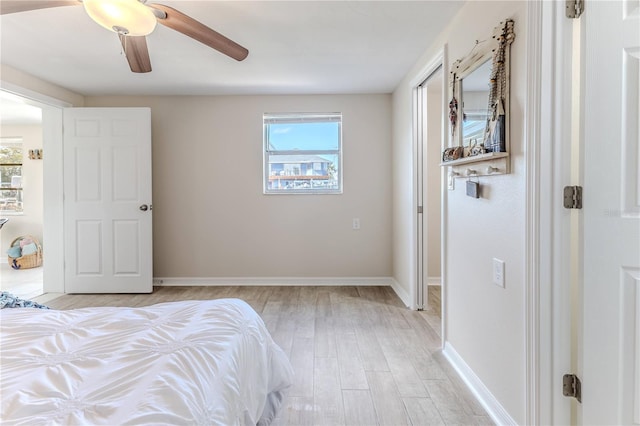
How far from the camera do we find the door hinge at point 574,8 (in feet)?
4.13

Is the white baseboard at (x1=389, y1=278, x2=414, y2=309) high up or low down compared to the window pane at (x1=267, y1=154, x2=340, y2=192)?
down

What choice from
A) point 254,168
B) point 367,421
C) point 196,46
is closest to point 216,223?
point 254,168

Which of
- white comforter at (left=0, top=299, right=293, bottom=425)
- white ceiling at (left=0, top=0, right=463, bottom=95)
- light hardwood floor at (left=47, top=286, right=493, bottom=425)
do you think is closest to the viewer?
white comforter at (left=0, top=299, right=293, bottom=425)

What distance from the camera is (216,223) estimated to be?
403 cm

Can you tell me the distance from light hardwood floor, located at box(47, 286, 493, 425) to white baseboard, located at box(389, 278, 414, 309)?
0.19ft

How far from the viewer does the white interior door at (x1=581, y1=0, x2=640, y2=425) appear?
115 centimetres

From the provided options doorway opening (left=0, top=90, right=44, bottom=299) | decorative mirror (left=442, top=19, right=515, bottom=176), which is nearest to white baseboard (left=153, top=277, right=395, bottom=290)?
decorative mirror (left=442, top=19, right=515, bottom=176)

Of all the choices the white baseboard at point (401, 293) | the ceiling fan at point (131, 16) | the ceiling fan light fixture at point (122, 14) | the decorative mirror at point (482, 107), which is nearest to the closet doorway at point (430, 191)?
the white baseboard at point (401, 293)

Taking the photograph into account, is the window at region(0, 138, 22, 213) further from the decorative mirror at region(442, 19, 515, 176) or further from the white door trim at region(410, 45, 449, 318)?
the decorative mirror at region(442, 19, 515, 176)

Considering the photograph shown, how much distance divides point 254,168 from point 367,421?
3.07 m

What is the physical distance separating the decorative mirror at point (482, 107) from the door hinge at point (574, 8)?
237 mm

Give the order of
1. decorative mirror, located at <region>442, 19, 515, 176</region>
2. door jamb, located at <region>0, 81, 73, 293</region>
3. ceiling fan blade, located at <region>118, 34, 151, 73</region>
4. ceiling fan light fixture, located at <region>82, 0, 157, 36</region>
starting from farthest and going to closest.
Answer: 1. door jamb, located at <region>0, 81, 73, 293</region>
2. ceiling fan blade, located at <region>118, 34, 151, 73</region>
3. decorative mirror, located at <region>442, 19, 515, 176</region>
4. ceiling fan light fixture, located at <region>82, 0, 157, 36</region>

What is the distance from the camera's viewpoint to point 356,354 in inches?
90.4

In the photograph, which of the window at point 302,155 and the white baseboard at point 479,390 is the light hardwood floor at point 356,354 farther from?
the window at point 302,155
